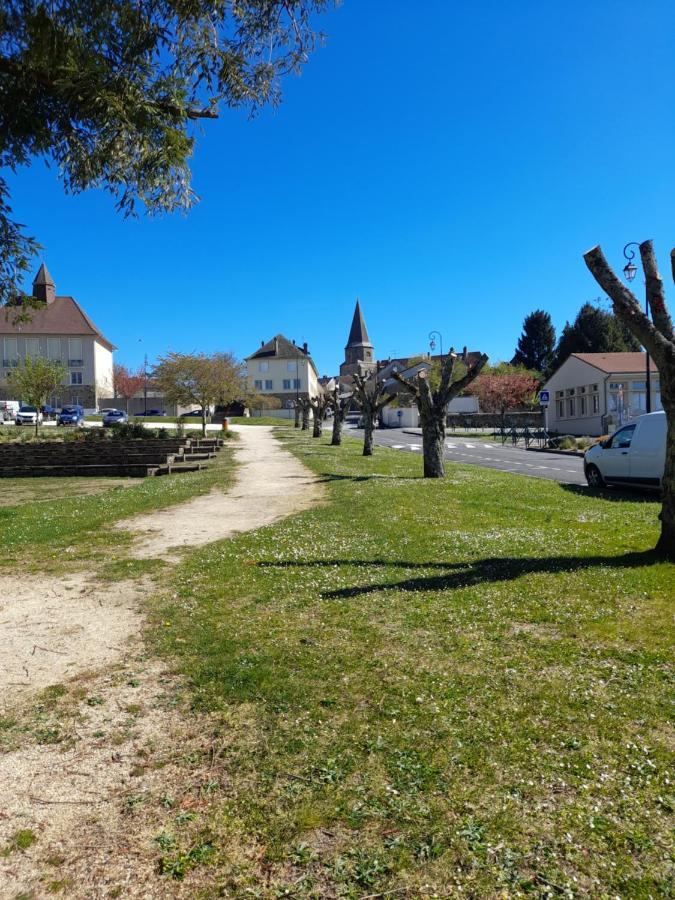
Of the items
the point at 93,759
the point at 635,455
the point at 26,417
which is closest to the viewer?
the point at 93,759

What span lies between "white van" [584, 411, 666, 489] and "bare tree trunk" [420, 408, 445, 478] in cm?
394

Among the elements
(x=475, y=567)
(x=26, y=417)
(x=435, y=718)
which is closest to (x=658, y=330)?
(x=475, y=567)

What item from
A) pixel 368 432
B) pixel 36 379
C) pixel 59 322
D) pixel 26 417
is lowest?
pixel 368 432

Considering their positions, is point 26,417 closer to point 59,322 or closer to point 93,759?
point 59,322

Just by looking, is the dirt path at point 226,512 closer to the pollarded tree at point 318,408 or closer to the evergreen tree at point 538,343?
the pollarded tree at point 318,408

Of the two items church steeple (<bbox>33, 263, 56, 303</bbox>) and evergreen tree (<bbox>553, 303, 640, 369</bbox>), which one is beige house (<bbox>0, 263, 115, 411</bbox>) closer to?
church steeple (<bbox>33, 263, 56, 303</bbox>)

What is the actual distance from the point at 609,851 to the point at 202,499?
12036 mm

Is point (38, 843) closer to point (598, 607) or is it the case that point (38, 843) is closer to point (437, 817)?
point (437, 817)

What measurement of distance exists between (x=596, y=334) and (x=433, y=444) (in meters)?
69.2

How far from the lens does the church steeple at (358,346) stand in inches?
5482

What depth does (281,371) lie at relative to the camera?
9225 centimetres

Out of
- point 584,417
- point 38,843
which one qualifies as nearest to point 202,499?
point 38,843

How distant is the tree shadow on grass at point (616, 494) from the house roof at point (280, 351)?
78222 millimetres

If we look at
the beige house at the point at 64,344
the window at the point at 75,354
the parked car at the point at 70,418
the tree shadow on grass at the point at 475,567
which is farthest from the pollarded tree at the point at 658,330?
the window at the point at 75,354
